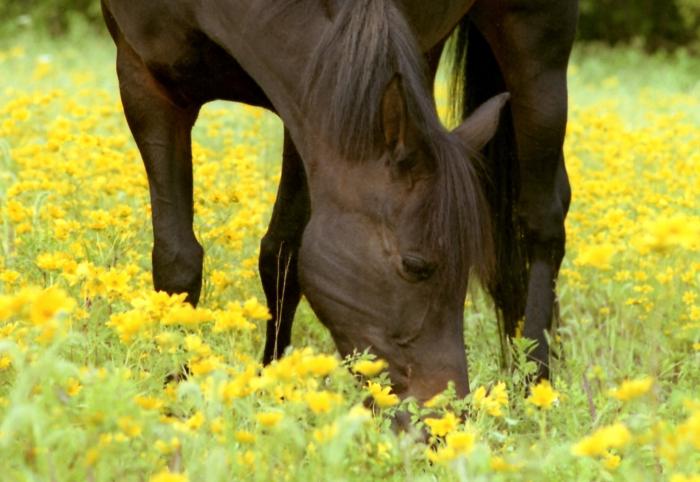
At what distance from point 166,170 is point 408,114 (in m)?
1.25

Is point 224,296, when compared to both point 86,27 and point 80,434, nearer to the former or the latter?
point 80,434

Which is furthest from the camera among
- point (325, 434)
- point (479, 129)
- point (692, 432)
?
point (479, 129)

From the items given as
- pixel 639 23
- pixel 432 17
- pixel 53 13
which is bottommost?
pixel 432 17

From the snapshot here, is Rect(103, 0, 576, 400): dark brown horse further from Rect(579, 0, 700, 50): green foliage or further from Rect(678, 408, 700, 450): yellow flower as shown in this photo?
Rect(579, 0, 700, 50): green foliage

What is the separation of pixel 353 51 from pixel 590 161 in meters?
5.39

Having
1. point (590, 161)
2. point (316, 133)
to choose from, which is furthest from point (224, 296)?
point (590, 161)

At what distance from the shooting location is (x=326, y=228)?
10.5 feet

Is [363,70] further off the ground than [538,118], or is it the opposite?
[538,118]

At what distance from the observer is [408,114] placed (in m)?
2.99

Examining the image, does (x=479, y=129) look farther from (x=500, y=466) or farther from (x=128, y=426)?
(x=128, y=426)

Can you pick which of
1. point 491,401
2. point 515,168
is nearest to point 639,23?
point 515,168

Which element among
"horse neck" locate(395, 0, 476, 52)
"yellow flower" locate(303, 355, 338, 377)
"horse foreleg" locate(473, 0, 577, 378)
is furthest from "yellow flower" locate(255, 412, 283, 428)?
"horse foreleg" locate(473, 0, 577, 378)

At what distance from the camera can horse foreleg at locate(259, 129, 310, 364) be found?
443 cm

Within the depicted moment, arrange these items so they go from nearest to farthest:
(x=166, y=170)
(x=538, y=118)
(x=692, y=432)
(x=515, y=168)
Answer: (x=692, y=432)
(x=166, y=170)
(x=538, y=118)
(x=515, y=168)
